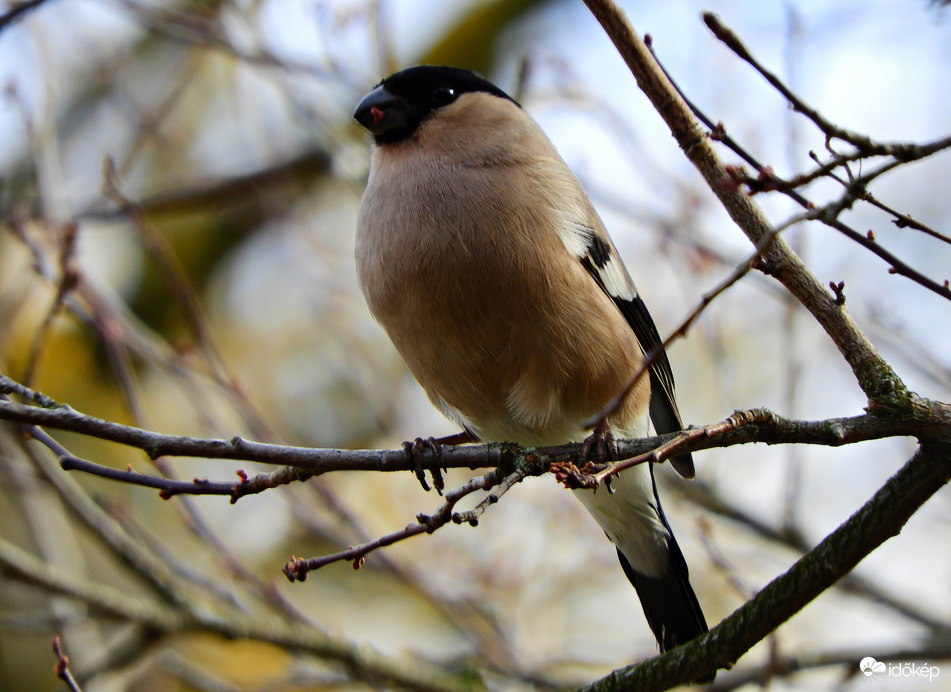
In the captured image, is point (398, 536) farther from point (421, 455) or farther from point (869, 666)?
point (869, 666)

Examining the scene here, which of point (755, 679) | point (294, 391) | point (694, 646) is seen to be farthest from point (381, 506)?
point (694, 646)

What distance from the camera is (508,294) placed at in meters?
2.68

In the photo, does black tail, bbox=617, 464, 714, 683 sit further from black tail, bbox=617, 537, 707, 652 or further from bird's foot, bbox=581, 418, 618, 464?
bird's foot, bbox=581, 418, 618, 464

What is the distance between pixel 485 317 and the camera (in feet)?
8.81

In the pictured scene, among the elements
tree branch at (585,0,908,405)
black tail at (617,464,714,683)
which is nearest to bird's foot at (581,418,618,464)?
tree branch at (585,0,908,405)

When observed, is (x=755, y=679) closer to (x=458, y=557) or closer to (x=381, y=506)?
(x=458, y=557)

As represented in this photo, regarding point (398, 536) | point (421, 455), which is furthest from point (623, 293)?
point (398, 536)

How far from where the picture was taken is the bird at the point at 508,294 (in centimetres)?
271

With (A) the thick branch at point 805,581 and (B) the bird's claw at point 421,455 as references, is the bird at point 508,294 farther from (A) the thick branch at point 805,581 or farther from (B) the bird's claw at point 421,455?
(A) the thick branch at point 805,581

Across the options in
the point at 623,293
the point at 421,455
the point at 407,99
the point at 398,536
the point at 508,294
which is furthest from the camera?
the point at 407,99

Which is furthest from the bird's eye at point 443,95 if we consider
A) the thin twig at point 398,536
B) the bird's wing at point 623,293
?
the thin twig at point 398,536

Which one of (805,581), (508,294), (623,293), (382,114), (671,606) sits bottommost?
(805,581)

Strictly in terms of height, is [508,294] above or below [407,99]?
below

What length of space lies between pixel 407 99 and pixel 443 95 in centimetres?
17
